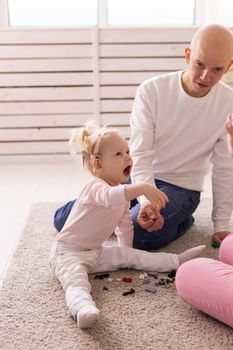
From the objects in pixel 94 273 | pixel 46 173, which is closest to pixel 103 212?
pixel 94 273

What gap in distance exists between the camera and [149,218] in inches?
46.9

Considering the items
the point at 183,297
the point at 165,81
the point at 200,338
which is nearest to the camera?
the point at 200,338

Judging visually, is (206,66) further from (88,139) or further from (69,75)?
(69,75)

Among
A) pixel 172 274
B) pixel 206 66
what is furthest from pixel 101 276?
pixel 206 66

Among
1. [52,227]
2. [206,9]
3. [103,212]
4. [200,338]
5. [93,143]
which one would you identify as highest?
[206,9]

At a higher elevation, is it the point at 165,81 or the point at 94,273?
the point at 165,81

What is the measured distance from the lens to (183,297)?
960 mm

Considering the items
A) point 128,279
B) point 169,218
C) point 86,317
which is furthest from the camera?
point 169,218

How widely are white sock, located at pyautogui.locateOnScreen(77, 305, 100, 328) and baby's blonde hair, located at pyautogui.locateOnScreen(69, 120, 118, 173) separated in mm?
391

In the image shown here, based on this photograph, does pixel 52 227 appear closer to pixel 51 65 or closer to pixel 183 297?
pixel 183 297

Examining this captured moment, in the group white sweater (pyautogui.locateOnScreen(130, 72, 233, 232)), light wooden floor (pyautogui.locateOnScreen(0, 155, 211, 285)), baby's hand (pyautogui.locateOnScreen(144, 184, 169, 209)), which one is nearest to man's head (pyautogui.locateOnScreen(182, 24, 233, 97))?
white sweater (pyautogui.locateOnScreen(130, 72, 233, 232))

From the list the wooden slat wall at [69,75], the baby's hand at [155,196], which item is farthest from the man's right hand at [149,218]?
the wooden slat wall at [69,75]

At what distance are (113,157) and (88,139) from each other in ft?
0.27

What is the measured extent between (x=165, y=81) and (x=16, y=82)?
1.51 m
